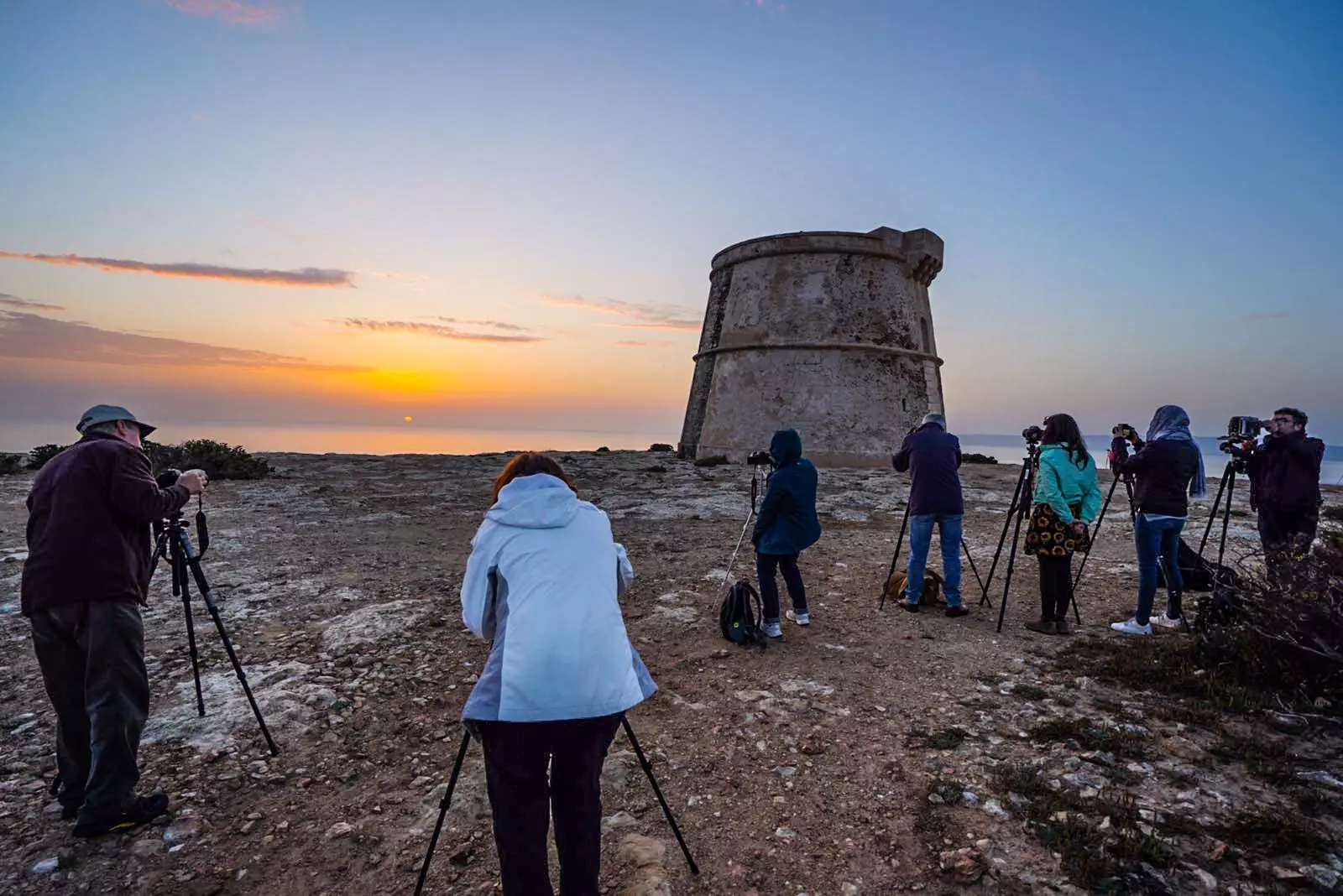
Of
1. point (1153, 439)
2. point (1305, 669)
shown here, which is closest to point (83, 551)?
point (1305, 669)

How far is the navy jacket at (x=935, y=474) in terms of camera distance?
6074 millimetres

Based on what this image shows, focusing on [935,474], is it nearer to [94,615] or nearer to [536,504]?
[536,504]

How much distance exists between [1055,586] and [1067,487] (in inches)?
34.7

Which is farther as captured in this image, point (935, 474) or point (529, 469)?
point (935, 474)

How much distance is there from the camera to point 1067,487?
544 cm

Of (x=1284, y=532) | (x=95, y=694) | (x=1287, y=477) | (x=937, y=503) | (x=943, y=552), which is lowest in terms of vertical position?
(x=95, y=694)

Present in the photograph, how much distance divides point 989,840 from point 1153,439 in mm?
4106

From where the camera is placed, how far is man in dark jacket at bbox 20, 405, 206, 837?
3027 mm

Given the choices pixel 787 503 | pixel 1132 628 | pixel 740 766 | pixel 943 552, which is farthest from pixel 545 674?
pixel 1132 628

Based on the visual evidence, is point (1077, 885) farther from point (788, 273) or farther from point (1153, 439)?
point (788, 273)

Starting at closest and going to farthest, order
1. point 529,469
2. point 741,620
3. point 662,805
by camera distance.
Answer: point 529,469
point 662,805
point 741,620

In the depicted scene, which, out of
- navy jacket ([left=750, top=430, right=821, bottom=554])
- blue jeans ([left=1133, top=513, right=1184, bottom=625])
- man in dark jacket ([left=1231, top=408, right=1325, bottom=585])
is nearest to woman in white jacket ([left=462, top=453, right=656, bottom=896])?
navy jacket ([left=750, top=430, right=821, bottom=554])

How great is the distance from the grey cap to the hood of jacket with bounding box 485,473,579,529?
2.18 m

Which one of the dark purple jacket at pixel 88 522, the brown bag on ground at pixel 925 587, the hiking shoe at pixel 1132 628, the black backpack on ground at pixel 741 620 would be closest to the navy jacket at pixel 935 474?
the brown bag on ground at pixel 925 587
